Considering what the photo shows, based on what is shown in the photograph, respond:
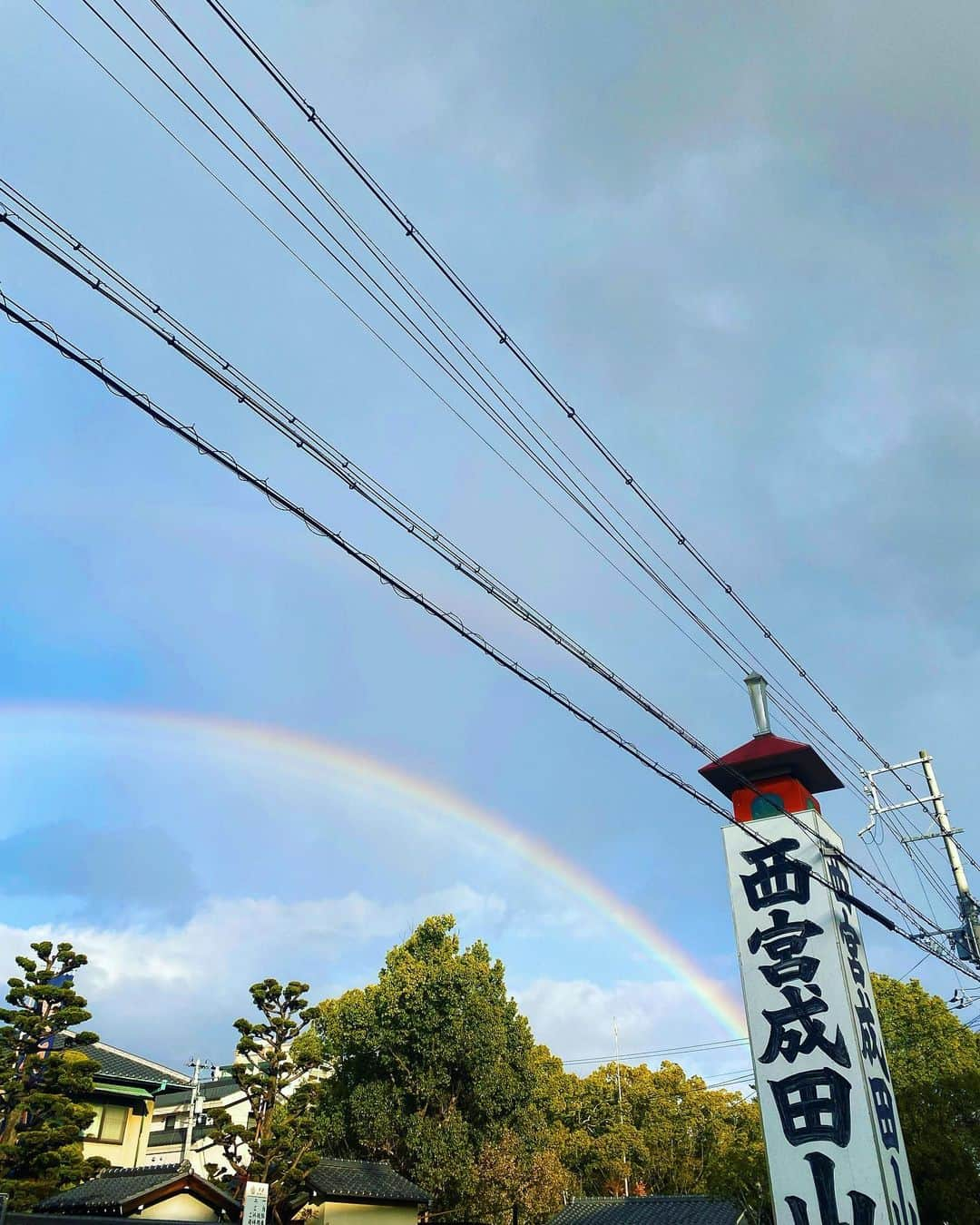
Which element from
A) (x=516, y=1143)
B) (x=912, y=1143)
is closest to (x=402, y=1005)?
(x=516, y=1143)

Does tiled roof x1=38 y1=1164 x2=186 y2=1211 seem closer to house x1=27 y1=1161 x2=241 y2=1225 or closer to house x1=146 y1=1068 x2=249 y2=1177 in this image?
house x1=27 y1=1161 x2=241 y2=1225

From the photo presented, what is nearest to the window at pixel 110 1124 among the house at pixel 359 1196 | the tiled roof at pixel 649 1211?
the house at pixel 359 1196

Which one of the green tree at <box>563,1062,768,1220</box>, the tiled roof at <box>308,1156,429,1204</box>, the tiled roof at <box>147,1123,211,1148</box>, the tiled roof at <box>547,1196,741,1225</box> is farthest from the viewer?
the green tree at <box>563,1062,768,1220</box>

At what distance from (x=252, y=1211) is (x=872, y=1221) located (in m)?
9.63

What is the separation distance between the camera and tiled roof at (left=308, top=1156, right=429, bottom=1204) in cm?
2377

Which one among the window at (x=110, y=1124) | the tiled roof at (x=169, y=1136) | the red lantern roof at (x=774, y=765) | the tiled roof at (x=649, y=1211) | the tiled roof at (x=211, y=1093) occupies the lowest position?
the tiled roof at (x=649, y=1211)

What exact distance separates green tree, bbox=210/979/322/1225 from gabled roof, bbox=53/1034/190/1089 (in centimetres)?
467

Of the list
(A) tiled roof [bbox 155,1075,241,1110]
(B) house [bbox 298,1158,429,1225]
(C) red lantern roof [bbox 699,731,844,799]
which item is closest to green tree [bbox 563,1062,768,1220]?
(A) tiled roof [bbox 155,1075,241,1110]

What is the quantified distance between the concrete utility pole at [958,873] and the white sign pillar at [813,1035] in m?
4.90

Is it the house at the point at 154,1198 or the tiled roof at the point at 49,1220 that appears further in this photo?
the house at the point at 154,1198

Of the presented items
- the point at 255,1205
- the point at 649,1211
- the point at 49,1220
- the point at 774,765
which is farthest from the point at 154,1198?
the point at 649,1211

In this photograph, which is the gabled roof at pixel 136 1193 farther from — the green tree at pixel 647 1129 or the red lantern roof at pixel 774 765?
the green tree at pixel 647 1129

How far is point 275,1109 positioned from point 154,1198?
295 cm

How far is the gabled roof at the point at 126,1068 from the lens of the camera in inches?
974
